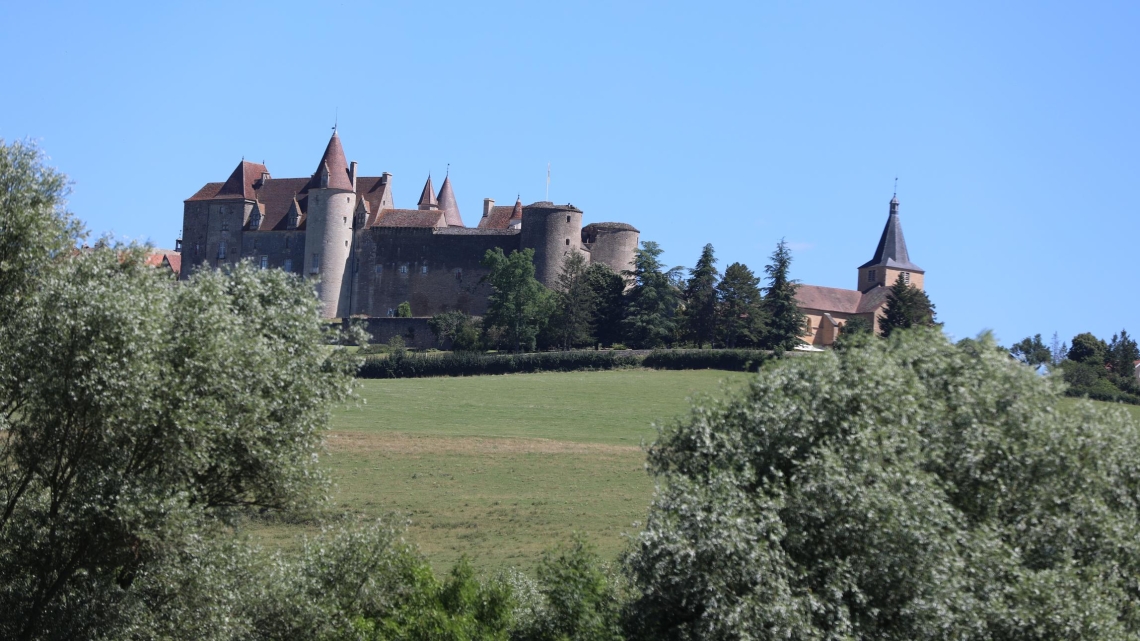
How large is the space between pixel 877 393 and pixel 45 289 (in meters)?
10.4

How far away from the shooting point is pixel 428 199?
88.0 metres

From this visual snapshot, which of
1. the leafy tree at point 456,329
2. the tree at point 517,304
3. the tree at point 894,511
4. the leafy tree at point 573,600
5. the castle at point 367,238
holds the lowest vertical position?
the leafy tree at point 573,600

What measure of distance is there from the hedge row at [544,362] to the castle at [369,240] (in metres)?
15.8

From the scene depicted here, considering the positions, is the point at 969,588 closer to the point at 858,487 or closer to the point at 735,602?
the point at 858,487

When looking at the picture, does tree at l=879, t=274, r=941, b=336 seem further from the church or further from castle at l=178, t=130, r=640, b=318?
castle at l=178, t=130, r=640, b=318

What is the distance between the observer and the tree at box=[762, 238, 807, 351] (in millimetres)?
68312

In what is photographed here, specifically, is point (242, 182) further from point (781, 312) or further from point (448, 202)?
point (781, 312)

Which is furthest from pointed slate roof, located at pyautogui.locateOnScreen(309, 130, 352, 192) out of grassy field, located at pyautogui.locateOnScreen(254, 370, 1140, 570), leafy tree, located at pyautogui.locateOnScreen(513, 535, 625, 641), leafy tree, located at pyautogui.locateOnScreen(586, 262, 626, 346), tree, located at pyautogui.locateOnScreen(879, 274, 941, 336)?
leafy tree, located at pyautogui.locateOnScreen(513, 535, 625, 641)

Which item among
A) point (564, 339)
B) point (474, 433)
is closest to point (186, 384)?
point (474, 433)

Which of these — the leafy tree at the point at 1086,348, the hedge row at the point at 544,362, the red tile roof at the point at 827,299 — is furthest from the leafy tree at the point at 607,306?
the leafy tree at the point at 1086,348

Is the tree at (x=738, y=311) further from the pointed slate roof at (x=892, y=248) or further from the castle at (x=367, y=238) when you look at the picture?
the pointed slate roof at (x=892, y=248)

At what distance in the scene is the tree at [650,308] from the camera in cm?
6662

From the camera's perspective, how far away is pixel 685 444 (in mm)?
17203

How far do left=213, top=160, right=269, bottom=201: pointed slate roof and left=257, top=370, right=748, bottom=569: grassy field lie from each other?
2965cm
